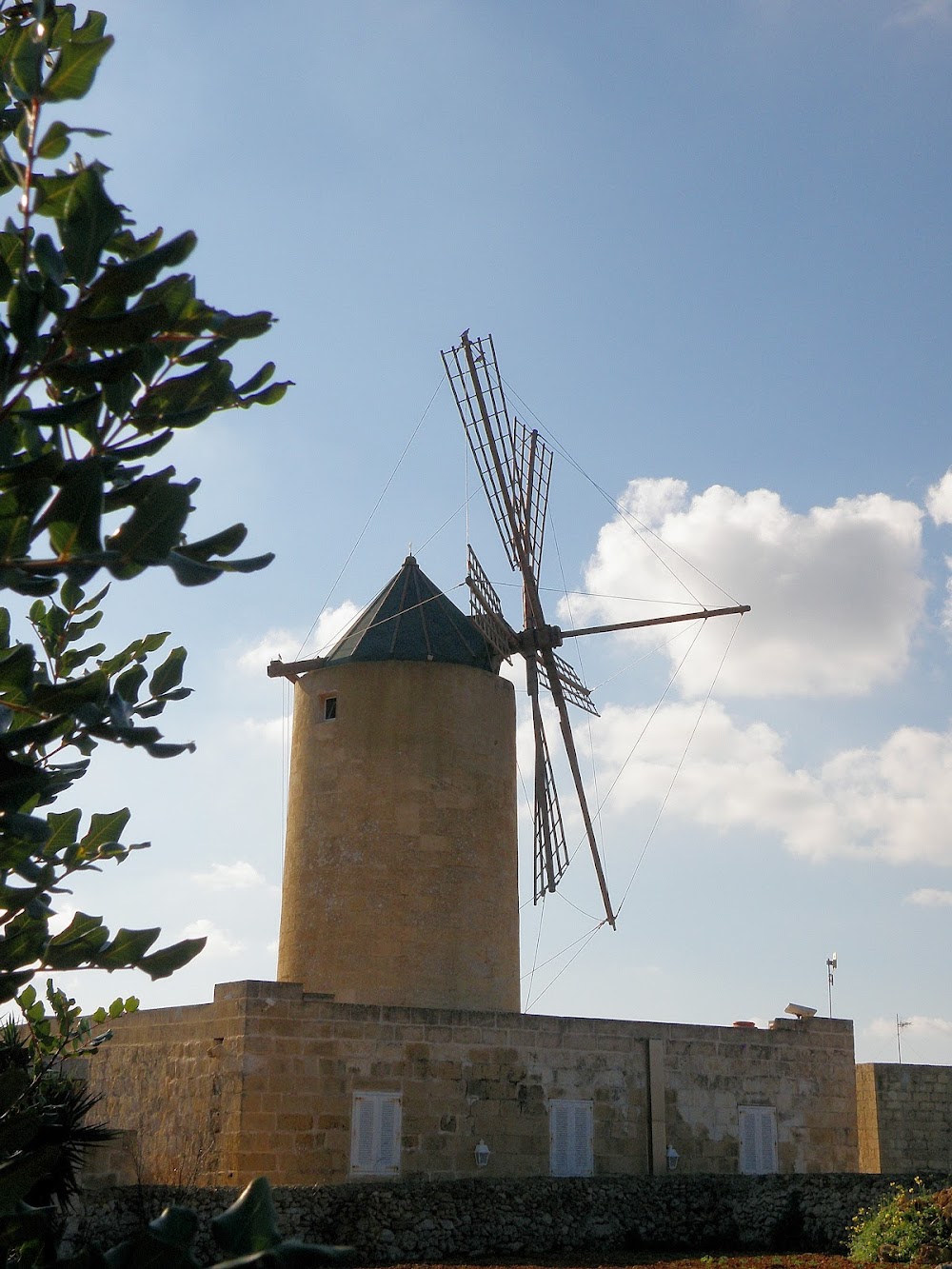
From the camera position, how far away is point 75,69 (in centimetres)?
226

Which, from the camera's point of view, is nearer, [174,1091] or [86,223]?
[86,223]

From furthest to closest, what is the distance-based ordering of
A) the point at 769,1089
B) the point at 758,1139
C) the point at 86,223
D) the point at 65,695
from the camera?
the point at 769,1089 < the point at 758,1139 < the point at 65,695 < the point at 86,223

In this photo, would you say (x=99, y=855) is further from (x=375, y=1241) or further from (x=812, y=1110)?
(x=812, y=1110)

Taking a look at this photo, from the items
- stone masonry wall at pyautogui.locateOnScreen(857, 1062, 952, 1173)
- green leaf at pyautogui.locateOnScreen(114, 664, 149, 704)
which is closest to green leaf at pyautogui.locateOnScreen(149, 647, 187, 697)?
green leaf at pyautogui.locateOnScreen(114, 664, 149, 704)

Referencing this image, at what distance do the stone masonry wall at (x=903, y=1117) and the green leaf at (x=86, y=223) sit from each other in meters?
16.3

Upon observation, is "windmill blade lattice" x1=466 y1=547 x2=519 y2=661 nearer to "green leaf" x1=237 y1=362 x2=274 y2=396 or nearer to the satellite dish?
the satellite dish

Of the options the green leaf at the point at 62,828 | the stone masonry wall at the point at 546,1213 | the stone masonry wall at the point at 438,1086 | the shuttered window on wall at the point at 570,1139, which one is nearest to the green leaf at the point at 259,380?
the green leaf at the point at 62,828

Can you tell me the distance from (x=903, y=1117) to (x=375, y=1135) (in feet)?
24.6

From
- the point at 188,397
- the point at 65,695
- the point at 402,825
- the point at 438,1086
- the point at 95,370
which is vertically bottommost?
the point at 438,1086

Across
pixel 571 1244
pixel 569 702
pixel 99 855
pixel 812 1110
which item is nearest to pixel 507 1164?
pixel 571 1244

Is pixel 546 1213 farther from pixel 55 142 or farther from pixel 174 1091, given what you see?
pixel 55 142

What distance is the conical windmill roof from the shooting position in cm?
1534

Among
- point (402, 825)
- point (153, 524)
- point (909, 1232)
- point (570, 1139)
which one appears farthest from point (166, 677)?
point (402, 825)

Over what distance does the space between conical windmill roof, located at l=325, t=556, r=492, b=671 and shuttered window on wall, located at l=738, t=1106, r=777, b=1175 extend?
5670 millimetres
